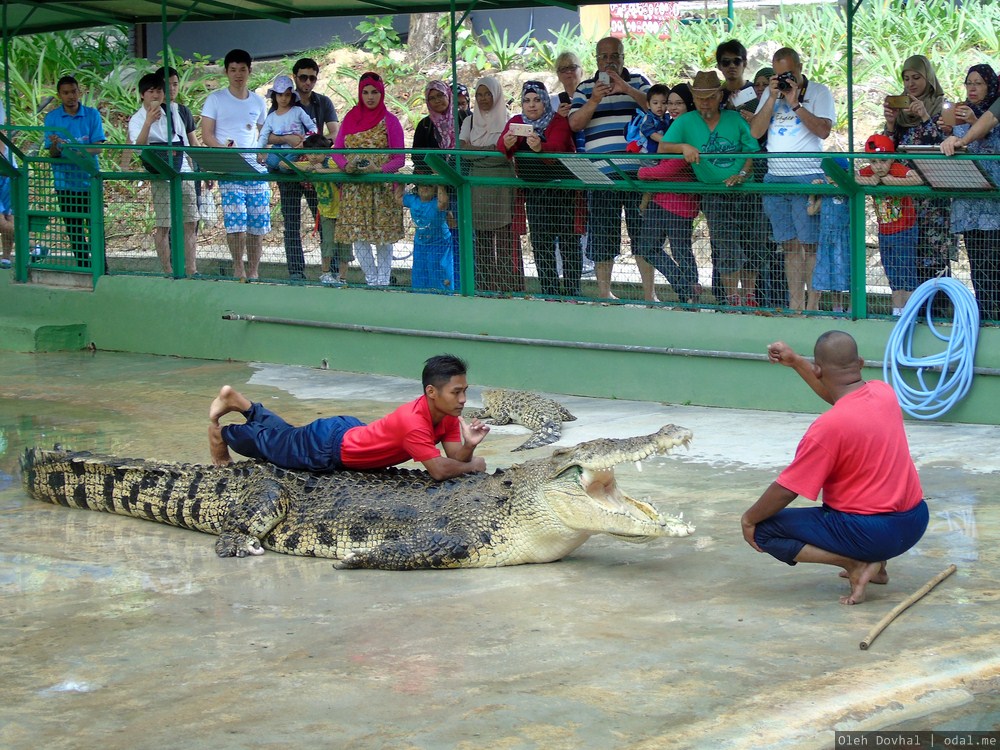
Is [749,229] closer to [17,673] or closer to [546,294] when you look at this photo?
[546,294]

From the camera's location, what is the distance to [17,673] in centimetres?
422

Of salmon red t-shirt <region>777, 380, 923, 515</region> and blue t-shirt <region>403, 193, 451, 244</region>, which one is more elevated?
blue t-shirt <region>403, 193, 451, 244</region>

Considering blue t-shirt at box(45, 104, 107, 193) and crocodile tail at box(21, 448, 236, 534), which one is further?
blue t-shirt at box(45, 104, 107, 193)

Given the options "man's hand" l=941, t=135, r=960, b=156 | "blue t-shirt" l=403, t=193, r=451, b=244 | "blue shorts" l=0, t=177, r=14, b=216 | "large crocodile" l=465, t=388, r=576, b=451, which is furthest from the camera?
"blue shorts" l=0, t=177, r=14, b=216

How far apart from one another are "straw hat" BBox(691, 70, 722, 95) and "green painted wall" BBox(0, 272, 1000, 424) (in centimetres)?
136

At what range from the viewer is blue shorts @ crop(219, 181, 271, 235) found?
33.7 feet

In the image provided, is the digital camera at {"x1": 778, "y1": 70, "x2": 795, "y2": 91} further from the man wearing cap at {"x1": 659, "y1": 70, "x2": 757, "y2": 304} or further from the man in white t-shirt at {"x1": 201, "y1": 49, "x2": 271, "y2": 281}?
the man in white t-shirt at {"x1": 201, "y1": 49, "x2": 271, "y2": 281}

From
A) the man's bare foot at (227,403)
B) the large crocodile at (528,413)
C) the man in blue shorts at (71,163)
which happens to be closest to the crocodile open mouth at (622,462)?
the man's bare foot at (227,403)

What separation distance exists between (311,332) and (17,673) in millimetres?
6032

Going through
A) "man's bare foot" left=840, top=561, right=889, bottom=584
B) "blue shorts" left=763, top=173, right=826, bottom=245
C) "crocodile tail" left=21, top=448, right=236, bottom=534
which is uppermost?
"blue shorts" left=763, top=173, right=826, bottom=245

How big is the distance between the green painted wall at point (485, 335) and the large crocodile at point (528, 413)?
26.0 inches

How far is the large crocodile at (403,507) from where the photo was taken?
5.15 metres

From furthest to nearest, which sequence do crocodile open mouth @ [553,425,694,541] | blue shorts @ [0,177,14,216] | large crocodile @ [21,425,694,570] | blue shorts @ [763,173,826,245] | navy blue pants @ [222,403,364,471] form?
blue shorts @ [0,177,14,216] < blue shorts @ [763,173,826,245] < navy blue pants @ [222,403,364,471] < large crocodile @ [21,425,694,570] < crocodile open mouth @ [553,425,694,541]

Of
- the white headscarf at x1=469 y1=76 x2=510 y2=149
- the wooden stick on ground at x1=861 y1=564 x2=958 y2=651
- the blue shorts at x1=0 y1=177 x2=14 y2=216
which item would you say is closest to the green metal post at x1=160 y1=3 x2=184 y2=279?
the blue shorts at x1=0 y1=177 x2=14 y2=216
